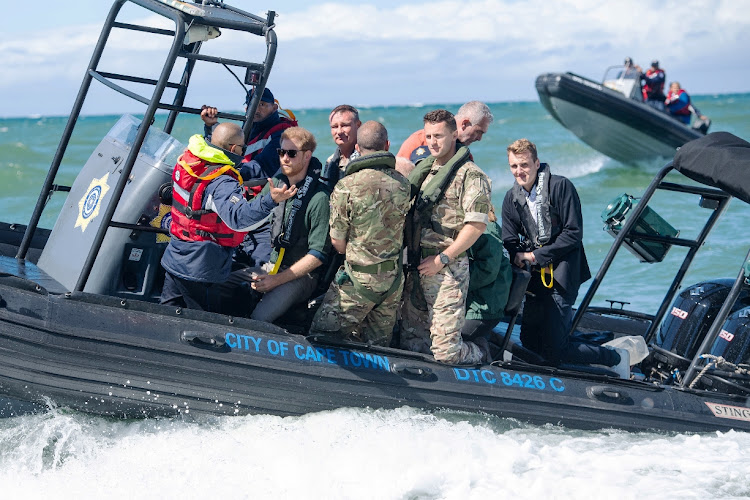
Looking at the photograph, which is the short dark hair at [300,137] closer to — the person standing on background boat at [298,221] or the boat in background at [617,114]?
the person standing on background boat at [298,221]

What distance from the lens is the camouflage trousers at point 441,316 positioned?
4566 millimetres

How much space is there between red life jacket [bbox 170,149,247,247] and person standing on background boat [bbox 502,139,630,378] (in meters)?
1.53

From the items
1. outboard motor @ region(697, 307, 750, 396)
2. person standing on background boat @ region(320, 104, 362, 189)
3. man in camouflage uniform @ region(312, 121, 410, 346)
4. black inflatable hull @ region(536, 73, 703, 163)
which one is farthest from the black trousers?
black inflatable hull @ region(536, 73, 703, 163)

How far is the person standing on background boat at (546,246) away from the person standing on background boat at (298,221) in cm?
108

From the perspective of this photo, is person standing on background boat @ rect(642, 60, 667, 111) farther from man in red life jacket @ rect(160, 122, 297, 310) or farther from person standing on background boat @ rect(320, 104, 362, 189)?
man in red life jacket @ rect(160, 122, 297, 310)

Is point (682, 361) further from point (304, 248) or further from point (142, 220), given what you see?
point (142, 220)

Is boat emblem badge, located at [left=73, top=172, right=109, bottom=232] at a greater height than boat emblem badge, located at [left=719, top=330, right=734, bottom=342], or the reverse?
boat emblem badge, located at [left=73, top=172, right=109, bottom=232]

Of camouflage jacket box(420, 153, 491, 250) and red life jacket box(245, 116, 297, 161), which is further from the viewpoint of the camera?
red life jacket box(245, 116, 297, 161)

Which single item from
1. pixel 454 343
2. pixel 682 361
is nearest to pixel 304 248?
pixel 454 343

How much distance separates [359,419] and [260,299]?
→ 0.80 m

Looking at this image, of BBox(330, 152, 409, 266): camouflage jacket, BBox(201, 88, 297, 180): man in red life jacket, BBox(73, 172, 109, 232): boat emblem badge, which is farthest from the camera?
BBox(201, 88, 297, 180): man in red life jacket

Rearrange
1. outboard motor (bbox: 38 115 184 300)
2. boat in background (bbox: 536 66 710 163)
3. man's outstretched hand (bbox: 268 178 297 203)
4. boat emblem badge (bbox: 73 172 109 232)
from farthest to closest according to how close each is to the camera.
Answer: boat in background (bbox: 536 66 710 163) < boat emblem badge (bbox: 73 172 109 232) < outboard motor (bbox: 38 115 184 300) < man's outstretched hand (bbox: 268 178 297 203)

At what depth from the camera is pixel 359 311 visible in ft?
15.1

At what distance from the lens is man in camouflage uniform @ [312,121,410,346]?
4.30m
